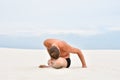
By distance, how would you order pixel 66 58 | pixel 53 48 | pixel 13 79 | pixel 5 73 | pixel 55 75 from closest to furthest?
pixel 13 79 < pixel 55 75 < pixel 5 73 < pixel 53 48 < pixel 66 58

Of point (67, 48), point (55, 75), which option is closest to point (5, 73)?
point (55, 75)

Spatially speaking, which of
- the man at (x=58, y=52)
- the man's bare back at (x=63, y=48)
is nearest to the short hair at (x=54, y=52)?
the man at (x=58, y=52)

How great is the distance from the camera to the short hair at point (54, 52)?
6.31 metres

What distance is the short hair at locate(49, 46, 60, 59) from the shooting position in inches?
248

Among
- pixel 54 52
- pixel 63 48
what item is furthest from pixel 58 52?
pixel 63 48

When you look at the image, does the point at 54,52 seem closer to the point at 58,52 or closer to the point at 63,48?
the point at 58,52

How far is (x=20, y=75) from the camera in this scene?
5.57 meters

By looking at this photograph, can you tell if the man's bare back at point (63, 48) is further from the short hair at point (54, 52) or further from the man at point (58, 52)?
the short hair at point (54, 52)

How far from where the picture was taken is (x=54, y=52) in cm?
631

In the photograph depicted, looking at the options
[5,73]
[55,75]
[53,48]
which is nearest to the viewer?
[55,75]

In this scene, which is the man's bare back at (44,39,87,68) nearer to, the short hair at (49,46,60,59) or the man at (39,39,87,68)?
the man at (39,39,87,68)

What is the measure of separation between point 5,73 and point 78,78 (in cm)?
129

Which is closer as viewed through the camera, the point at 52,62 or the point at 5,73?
the point at 5,73

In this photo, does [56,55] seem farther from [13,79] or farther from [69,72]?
[13,79]
